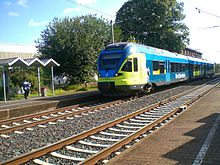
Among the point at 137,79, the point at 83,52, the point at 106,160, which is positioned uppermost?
the point at 83,52

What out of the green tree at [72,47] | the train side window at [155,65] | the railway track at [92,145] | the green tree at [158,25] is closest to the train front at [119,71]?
the train side window at [155,65]

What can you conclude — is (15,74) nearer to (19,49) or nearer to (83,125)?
(83,125)

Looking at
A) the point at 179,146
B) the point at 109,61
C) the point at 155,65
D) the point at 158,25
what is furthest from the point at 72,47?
the point at 179,146

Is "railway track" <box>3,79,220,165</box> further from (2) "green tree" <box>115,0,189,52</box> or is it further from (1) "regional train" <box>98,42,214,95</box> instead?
(2) "green tree" <box>115,0,189,52</box>

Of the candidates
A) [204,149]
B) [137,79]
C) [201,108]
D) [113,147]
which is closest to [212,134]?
[204,149]

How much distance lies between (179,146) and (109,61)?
11572 millimetres

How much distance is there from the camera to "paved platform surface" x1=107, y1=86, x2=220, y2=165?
5.82 meters

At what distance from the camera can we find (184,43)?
188 feet

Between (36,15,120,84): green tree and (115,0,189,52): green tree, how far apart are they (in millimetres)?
19758

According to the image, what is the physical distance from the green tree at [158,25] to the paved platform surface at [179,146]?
153 ft

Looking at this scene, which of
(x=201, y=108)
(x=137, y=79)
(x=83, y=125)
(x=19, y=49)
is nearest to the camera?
(x=83, y=125)

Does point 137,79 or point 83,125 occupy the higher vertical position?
point 137,79

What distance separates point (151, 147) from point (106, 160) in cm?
118

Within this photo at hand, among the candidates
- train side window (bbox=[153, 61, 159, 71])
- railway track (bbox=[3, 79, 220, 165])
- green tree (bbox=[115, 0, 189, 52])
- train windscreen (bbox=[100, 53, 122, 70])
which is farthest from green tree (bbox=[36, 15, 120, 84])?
railway track (bbox=[3, 79, 220, 165])
